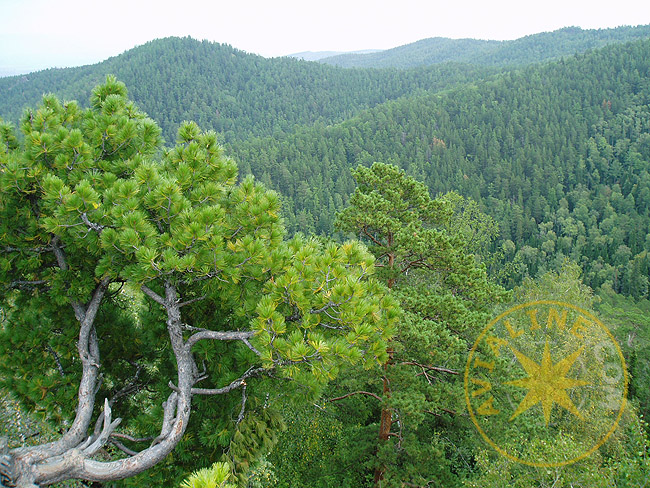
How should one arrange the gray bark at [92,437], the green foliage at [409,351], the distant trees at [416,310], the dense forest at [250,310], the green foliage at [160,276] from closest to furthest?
1. the gray bark at [92,437]
2. the green foliage at [160,276]
3. the dense forest at [250,310]
4. the distant trees at [416,310]
5. the green foliage at [409,351]

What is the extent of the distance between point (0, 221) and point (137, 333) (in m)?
2.46

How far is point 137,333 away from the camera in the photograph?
6.55 meters

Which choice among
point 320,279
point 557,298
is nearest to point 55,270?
point 320,279

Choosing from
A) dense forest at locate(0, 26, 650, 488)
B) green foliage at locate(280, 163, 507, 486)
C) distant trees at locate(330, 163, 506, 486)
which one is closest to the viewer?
dense forest at locate(0, 26, 650, 488)

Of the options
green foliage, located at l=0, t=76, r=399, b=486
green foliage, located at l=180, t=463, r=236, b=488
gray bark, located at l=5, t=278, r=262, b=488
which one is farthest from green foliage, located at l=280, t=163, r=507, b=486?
green foliage, located at l=180, t=463, r=236, b=488

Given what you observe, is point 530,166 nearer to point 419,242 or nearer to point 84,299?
point 419,242

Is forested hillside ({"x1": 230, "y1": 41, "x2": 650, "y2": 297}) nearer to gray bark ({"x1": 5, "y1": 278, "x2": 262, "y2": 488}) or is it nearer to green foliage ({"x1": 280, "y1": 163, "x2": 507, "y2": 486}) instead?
green foliage ({"x1": 280, "y1": 163, "x2": 507, "y2": 486})

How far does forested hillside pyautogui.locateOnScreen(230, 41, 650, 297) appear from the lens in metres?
79.4

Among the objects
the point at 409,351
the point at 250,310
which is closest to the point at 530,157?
the point at 409,351

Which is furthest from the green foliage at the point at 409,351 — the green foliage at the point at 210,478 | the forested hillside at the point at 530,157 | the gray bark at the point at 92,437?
the forested hillside at the point at 530,157

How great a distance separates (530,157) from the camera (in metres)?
116

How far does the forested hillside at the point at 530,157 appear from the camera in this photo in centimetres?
7944

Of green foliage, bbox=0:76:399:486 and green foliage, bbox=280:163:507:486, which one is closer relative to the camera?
green foliage, bbox=0:76:399:486

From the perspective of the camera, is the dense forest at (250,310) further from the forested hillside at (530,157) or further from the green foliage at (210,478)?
the forested hillside at (530,157)
